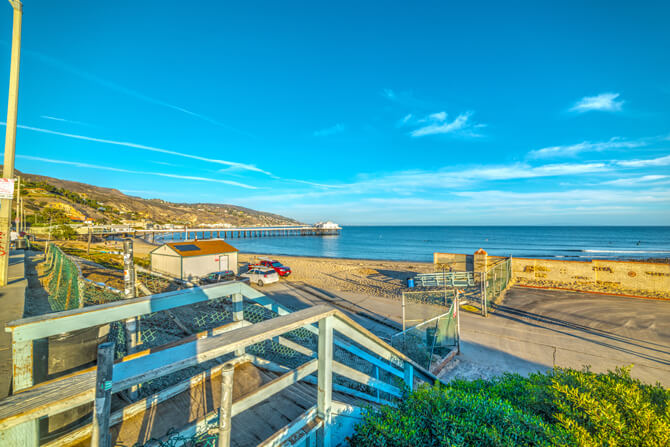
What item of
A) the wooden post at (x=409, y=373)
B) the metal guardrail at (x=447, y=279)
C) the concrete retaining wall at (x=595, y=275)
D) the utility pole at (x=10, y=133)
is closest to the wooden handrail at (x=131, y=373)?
the wooden post at (x=409, y=373)

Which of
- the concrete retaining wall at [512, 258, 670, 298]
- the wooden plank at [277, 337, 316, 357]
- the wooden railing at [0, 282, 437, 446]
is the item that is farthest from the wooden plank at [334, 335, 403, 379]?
the concrete retaining wall at [512, 258, 670, 298]

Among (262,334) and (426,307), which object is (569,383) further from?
(426,307)

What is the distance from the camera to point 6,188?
7.90 m

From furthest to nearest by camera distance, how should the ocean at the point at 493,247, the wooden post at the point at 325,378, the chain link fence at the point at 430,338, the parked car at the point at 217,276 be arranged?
the ocean at the point at 493,247, the parked car at the point at 217,276, the chain link fence at the point at 430,338, the wooden post at the point at 325,378

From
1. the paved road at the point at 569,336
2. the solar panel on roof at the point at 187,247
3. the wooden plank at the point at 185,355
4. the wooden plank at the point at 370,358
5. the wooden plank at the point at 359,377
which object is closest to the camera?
the wooden plank at the point at 185,355

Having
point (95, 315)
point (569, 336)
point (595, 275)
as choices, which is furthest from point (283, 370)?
point (595, 275)

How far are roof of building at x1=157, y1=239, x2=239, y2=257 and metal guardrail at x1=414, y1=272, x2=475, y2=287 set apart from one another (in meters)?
13.3

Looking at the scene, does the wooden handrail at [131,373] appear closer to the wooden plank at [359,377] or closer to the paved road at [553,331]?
the wooden plank at [359,377]

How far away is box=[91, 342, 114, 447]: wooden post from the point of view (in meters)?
1.10

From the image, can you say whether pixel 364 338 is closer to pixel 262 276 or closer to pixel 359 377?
pixel 359 377

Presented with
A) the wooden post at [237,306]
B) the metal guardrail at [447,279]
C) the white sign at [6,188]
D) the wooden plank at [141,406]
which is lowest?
the metal guardrail at [447,279]

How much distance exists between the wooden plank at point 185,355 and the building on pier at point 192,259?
1808cm

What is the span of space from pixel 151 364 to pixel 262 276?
18881mm

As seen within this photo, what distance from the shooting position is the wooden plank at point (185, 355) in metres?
1.20
